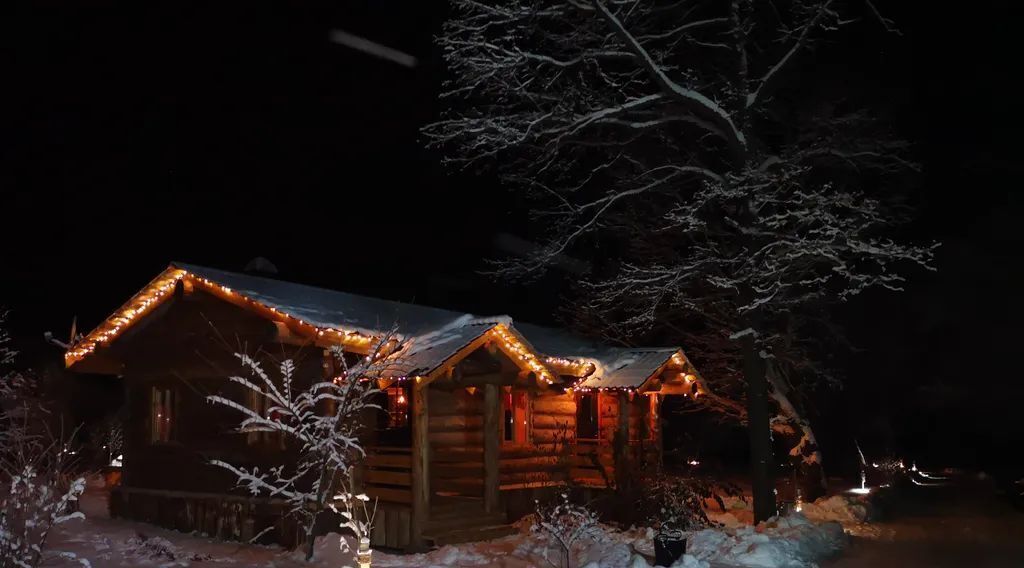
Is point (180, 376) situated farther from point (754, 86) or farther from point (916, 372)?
point (916, 372)

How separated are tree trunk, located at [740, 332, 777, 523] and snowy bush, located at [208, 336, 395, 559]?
7.76 m

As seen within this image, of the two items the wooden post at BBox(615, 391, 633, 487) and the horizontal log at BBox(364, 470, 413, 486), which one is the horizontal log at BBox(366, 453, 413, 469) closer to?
the horizontal log at BBox(364, 470, 413, 486)

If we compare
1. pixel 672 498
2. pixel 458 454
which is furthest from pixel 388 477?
pixel 672 498

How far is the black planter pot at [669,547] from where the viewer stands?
42.5 ft

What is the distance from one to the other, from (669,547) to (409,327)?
26.9ft

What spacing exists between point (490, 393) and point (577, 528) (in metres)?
5.09

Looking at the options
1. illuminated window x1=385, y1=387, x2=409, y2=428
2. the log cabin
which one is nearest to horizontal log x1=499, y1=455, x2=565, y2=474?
the log cabin

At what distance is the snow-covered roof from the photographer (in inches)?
645

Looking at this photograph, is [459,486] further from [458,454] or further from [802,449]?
[802,449]

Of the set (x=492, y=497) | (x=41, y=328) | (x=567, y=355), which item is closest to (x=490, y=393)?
(x=492, y=497)

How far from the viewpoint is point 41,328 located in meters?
46.8

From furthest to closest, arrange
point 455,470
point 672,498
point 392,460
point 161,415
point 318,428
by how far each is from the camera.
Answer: point 161,415
point 455,470
point 392,460
point 672,498
point 318,428

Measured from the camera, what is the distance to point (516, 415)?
2203cm

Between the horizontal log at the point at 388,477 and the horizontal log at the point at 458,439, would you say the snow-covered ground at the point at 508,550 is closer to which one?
the horizontal log at the point at 388,477
